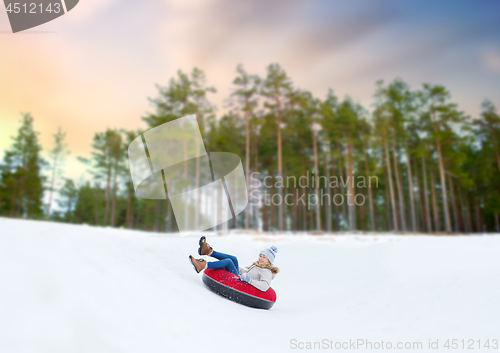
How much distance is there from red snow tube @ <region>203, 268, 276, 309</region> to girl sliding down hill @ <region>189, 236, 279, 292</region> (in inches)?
3.6

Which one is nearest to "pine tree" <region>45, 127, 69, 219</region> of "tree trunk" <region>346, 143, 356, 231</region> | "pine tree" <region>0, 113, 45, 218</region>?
"pine tree" <region>0, 113, 45, 218</region>

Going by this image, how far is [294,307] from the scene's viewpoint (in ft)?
21.7

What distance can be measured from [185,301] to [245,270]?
6.26 feet

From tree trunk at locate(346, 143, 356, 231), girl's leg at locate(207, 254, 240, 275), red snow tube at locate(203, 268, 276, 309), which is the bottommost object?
red snow tube at locate(203, 268, 276, 309)

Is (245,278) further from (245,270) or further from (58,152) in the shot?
(58,152)

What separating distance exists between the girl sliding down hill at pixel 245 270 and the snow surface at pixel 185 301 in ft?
1.31

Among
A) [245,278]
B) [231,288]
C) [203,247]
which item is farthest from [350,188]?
[203,247]

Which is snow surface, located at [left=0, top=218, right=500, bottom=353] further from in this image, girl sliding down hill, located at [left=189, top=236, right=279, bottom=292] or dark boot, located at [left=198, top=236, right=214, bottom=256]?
dark boot, located at [left=198, top=236, right=214, bottom=256]

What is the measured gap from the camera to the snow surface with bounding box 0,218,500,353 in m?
2.49

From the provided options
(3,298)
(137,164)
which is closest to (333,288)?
(137,164)

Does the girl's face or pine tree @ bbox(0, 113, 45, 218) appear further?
pine tree @ bbox(0, 113, 45, 218)

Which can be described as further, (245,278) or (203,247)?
(245,278)

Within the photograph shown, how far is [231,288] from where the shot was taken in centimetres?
545

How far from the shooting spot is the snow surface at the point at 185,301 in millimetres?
2490
